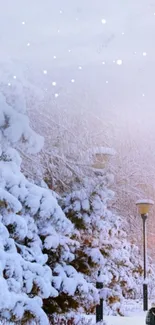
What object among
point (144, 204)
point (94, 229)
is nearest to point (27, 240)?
point (94, 229)

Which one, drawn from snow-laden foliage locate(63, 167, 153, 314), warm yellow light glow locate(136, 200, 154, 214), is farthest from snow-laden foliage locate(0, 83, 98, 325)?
warm yellow light glow locate(136, 200, 154, 214)

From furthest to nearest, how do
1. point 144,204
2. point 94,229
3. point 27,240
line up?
point 144,204
point 94,229
point 27,240

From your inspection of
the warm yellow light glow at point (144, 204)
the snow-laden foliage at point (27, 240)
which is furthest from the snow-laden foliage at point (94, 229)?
the warm yellow light glow at point (144, 204)

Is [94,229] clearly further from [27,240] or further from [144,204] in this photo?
[144,204]

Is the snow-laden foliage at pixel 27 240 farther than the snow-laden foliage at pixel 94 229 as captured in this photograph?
No

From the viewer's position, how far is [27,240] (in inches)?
421

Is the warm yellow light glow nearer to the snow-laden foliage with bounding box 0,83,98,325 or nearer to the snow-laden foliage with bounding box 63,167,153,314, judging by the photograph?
the snow-laden foliage with bounding box 63,167,153,314

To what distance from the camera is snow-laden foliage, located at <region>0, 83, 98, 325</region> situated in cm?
883

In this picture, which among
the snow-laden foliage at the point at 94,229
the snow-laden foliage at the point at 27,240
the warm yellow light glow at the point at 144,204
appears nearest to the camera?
the snow-laden foliage at the point at 27,240

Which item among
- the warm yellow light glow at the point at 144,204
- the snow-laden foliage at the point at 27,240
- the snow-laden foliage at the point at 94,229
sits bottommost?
the warm yellow light glow at the point at 144,204

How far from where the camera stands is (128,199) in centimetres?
2562

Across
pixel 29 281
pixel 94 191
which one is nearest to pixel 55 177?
pixel 94 191

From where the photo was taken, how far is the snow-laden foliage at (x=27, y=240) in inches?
348

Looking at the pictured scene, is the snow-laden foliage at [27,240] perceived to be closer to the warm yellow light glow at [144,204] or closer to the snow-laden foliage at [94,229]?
the snow-laden foliage at [94,229]
